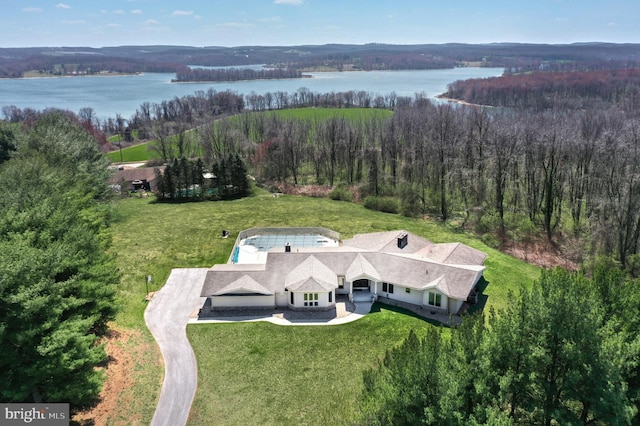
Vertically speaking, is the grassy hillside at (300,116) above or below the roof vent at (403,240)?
above

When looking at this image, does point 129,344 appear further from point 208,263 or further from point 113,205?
point 113,205

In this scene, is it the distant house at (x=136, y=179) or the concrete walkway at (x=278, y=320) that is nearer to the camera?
the concrete walkway at (x=278, y=320)

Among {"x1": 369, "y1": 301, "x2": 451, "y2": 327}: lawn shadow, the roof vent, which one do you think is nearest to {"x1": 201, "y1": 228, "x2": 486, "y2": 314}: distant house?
{"x1": 369, "y1": 301, "x2": 451, "y2": 327}: lawn shadow

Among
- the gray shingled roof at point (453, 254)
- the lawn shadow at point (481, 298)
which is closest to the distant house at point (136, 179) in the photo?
the gray shingled roof at point (453, 254)

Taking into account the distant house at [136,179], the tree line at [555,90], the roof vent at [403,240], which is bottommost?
the roof vent at [403,240]

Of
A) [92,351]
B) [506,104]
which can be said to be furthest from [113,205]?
[506,104]

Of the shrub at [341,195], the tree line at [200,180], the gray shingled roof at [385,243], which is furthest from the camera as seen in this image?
the shrub at [341,195]

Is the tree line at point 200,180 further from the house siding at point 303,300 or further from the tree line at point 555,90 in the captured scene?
the tree line at point 555,90

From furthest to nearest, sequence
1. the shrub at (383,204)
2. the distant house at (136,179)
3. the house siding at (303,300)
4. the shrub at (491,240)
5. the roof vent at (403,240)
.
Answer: the distant house at (136,179), the shrub at (383,204), the shrub at (491,240), the roof vent at (403,240), the house siding at (303,300)
